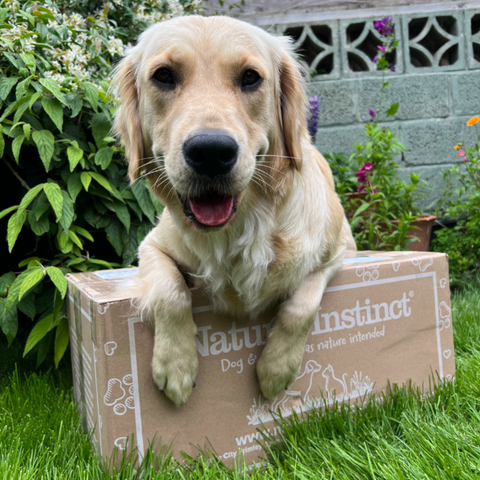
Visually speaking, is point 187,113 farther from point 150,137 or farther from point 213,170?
point 150,137

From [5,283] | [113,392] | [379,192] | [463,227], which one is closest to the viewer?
[113,392]

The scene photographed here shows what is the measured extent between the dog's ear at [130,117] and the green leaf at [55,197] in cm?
39

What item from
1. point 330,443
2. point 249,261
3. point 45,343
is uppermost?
point 249,261

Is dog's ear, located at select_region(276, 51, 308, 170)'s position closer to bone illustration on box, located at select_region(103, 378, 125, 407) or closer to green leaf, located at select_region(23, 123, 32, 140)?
bone illustration on box, located at select_region(103, 378, 125, 407)

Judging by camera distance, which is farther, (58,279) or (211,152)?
(58,279)

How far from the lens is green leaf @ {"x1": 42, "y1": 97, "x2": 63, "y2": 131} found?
6.63 ft

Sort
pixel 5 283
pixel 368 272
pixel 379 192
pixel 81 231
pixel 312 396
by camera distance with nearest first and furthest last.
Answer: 1. pixel 312 396
2. pixel 368 272
3. pixel 5 283
4. pixel 81 231
5. pixel 379 192

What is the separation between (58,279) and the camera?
189cm

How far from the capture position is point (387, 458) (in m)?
1.33

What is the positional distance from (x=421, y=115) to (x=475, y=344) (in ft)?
7.82

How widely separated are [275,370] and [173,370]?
1.16ft

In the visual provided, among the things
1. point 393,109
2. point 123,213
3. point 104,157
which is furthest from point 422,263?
point 393,109

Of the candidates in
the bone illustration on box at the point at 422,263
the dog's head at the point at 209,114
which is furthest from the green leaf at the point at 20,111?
the bone illustration on box at the point at 422,263

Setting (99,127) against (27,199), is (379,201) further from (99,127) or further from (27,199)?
(27,199)
